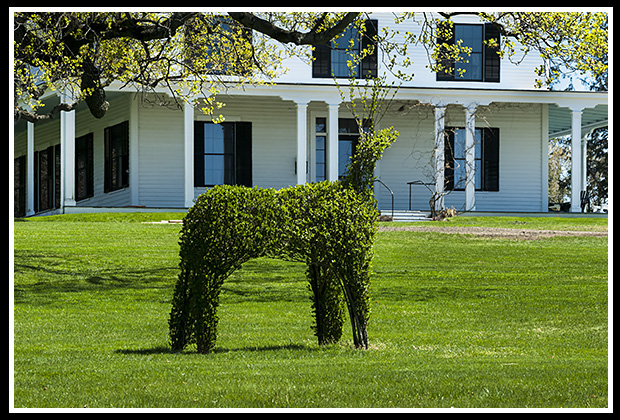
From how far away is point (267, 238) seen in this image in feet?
25.6

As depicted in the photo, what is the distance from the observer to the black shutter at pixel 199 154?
24453 mm

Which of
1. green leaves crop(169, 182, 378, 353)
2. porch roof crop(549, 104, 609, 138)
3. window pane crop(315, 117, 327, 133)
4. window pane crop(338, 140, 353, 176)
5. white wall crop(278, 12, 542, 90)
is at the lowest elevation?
green leaves crop(169, 182, 378, 353)

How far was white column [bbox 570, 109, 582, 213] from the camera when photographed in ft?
81.5

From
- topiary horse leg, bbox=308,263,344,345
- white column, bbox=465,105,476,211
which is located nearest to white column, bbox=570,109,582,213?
white column, bbox=465,105,476,211

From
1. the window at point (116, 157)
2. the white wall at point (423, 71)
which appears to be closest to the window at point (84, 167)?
the window at point (116, 157)

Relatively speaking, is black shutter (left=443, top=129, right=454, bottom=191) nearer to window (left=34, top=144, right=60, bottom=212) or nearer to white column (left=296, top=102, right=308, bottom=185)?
white column (left=296, top=102, right=308, bottom=185)

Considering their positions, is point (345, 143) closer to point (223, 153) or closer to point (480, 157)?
point (223, 153)

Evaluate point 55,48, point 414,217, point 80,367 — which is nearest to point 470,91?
point 414,217

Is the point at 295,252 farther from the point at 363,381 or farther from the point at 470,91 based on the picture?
the point at 470,91

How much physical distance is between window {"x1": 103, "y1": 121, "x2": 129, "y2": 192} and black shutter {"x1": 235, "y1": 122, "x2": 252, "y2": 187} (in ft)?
10.5

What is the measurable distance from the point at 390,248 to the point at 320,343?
8.09 metres

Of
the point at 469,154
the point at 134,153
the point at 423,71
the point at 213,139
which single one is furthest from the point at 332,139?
the point at 134,153

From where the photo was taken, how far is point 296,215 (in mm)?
7898

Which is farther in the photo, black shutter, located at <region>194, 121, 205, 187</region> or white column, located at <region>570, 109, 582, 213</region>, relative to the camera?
white column, located at <region>570, 109, 582, 213</region>
